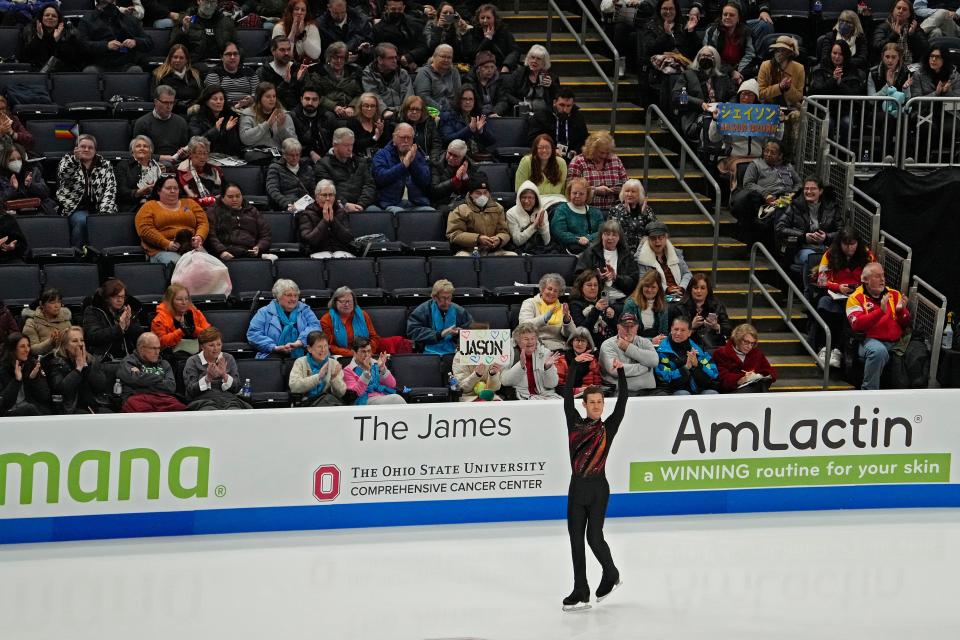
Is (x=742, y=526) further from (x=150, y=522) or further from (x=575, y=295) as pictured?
(x=150, y=522)

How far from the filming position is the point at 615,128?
16.0 meters

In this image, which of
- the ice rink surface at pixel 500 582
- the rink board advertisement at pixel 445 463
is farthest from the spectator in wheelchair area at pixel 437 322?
the ice rink surface at pixel 500 582

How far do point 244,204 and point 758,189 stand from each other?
5.26 meters

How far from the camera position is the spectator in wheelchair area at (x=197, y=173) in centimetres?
1288

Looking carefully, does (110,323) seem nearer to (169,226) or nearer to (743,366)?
(169,226)

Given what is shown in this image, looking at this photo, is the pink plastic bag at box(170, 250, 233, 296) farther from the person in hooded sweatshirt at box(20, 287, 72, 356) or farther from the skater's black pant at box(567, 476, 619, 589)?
the skater's black pant at box(567, 476, 619, 589)

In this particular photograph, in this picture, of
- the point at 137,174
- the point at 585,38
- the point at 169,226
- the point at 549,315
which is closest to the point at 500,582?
the point at 549,315

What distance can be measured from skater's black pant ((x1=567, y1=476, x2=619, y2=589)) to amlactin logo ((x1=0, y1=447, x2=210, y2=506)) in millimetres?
3039

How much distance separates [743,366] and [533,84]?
413 cm

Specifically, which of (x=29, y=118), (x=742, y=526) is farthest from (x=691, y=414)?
(x=29, y=118)

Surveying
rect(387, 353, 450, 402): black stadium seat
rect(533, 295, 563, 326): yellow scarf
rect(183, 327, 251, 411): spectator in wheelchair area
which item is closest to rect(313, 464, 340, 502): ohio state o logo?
rect(183, 327, 251, 411): spectator in wheelchair area

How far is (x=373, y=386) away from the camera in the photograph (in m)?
11.8

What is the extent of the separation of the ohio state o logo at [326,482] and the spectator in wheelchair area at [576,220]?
3879 millimetres

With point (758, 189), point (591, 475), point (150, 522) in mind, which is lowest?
point (150, 522)
